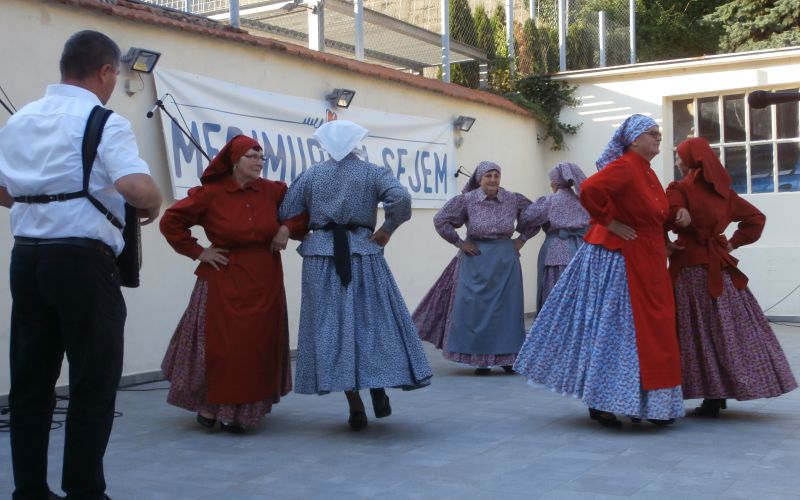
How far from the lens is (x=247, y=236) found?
18.6 ft

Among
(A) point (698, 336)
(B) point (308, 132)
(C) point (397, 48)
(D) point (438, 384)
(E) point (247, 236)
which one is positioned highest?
(C) point (397, 48)

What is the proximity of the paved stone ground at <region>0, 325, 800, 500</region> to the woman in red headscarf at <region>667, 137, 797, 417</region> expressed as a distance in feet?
0.76

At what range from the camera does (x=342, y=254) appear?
18.3ft

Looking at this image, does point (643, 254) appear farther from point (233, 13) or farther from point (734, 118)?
point (734, 118)

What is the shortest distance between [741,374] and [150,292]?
4247mm

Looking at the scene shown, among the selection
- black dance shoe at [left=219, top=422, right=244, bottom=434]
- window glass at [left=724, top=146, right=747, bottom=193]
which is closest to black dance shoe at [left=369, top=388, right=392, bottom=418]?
black dance shoe at [left=219, top=422, right=244, bottom=434]

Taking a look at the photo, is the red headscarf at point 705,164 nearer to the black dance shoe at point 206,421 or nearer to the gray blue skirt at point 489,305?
the gray blue skirt at point 489,305

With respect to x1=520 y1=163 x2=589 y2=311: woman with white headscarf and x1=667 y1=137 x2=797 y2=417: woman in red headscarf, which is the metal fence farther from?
x1=667 y1=137 x2=797 y2=417: woman in red headscarf

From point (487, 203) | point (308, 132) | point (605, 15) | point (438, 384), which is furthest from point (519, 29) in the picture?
point (438, 384)

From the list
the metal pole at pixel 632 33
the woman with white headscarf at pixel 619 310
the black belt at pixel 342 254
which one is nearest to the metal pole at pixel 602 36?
the metal pole at pixel 632 33

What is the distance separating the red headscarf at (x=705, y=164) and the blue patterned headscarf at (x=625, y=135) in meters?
0.37

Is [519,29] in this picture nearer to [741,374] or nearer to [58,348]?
[741,374]

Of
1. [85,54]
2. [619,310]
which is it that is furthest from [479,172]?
[85,54]

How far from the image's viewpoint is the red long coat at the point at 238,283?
18.5 ft
